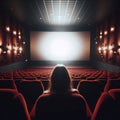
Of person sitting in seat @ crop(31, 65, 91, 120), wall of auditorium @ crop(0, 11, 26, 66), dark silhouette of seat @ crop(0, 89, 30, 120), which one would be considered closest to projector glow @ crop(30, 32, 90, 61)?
wall of auditorium @ crop(0, 11, 26, 66)

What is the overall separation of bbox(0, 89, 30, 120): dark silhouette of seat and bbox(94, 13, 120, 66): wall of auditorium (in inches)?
415

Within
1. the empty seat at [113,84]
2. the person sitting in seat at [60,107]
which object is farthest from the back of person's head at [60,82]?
the empty seat at [113,84]

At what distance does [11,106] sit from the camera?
142 centimetres

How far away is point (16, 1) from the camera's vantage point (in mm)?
9180

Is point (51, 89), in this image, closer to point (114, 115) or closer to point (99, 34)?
point (114, 115)

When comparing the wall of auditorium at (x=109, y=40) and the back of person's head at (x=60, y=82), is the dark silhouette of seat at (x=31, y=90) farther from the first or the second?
the wall of auditorium at (x=109, y=40)

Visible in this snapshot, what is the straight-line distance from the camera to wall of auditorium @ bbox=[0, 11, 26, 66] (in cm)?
1124

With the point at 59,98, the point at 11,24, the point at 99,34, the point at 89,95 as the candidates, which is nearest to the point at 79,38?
the point at 99,34

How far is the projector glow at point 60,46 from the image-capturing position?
61.0ft

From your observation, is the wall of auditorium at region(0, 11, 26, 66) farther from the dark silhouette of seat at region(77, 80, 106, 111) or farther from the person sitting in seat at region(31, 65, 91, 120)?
the person sitting in seat at region(31, 65, 91, 120)

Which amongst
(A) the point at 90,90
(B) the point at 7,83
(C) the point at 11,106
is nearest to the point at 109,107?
(C) the point at 11,106

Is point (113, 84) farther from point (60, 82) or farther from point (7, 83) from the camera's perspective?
point (7, 83)

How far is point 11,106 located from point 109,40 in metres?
12.4

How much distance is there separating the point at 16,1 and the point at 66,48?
33.4ft
